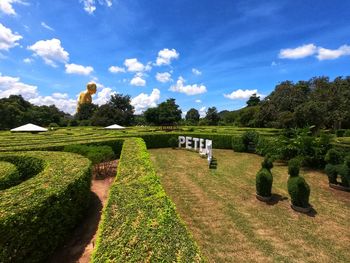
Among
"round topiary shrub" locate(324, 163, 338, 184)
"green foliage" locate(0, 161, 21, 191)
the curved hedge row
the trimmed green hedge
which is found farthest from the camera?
"round topiary shrub" locate(324, 163, 338, 184)

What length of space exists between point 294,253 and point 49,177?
6.84 metres

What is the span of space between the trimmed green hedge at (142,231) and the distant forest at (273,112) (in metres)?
18.6

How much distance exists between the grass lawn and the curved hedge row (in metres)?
3.49

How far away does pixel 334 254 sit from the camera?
233 inches

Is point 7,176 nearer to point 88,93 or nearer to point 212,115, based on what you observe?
point 212,115

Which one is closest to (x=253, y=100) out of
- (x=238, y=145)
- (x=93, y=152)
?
(x=238, y=145)

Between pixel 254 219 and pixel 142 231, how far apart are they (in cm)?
550

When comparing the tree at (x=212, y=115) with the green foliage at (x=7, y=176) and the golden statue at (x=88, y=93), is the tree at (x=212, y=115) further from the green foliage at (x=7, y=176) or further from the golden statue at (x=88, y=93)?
the green foliage at (x=7, y=176)

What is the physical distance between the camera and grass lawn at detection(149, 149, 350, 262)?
234 inches

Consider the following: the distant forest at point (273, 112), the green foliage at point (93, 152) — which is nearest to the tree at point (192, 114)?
the distant forest at point (273, 112)

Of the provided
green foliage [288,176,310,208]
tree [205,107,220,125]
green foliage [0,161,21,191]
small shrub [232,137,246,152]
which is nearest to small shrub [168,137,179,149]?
small shrub [232,137,246,152]

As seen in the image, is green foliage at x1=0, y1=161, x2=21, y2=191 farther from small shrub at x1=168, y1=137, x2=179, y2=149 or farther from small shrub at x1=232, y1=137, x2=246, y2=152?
small shrub at x1=232, y1=137, x2=246, y2=152

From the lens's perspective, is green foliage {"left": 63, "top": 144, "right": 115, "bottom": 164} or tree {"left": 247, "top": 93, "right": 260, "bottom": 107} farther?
tree {"left": 247, "top": 93, "right": 260, "bottom": 107}

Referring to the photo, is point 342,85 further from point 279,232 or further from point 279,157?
point 279,232
